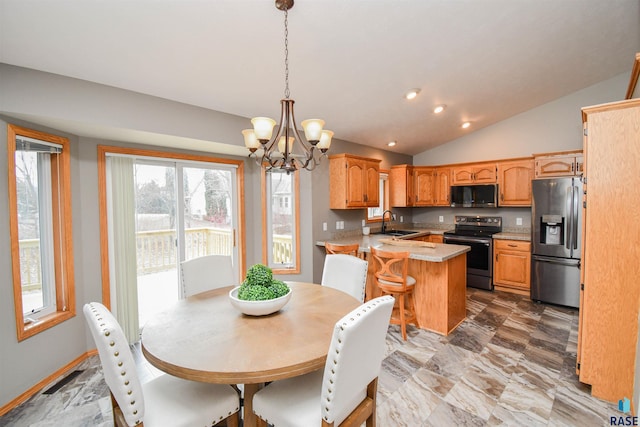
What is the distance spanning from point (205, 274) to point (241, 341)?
1.22 meters

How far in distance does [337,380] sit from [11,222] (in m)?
2.55

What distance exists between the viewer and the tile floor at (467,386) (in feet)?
6.24

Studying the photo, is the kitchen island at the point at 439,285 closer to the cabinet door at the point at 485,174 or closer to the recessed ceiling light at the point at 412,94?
the recessed ceiling light at the point at 412,94

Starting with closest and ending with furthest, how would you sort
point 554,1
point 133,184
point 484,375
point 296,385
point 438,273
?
1. point 296,385
2. point 554,1
3. point 484,375
4. point 133,184
5. point 438,273

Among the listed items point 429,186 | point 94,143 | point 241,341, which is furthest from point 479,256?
point 94,143

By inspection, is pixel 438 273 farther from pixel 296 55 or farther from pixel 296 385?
pixel 296 55

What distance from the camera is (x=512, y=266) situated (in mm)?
4328

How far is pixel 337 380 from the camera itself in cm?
113

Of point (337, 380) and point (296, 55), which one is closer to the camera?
point (337, 380)

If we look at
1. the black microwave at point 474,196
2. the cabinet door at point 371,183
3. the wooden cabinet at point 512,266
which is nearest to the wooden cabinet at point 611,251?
the wooden cabinet at point 512,266

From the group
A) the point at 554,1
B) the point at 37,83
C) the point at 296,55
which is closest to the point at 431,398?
the point at 296,55

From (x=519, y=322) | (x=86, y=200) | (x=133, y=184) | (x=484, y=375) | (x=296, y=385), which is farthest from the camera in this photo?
(x=519, y=322)

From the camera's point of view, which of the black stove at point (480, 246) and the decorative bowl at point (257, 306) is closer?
the decorative bowl at point (257, 306)

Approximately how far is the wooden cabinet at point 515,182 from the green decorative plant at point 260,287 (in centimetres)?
441
